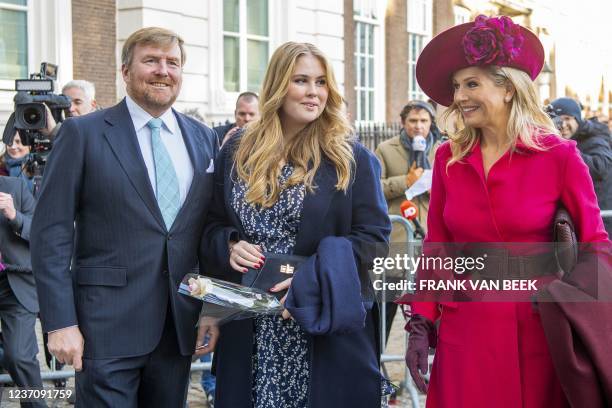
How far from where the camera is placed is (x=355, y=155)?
142 inches

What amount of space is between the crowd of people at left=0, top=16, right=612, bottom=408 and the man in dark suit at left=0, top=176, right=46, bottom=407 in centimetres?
221

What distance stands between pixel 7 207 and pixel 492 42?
3501 millimetres

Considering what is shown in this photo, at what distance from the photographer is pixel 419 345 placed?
3381mm

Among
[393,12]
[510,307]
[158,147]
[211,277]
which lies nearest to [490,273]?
[510,307]

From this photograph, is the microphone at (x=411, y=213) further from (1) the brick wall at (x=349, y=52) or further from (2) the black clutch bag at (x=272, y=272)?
(1) the brick wall at (x=349, y=52)

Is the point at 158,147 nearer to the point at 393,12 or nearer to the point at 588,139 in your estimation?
the point at 588,139

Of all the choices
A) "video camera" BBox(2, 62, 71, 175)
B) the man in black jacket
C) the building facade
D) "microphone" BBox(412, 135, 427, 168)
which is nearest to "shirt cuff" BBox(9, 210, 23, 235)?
"video camera" BBox(2, 62, 71, 175)

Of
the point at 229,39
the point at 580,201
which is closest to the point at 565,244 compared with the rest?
the point at 580,201

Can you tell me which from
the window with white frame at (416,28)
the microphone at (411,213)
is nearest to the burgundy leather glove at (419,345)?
the microphone at (411,213)

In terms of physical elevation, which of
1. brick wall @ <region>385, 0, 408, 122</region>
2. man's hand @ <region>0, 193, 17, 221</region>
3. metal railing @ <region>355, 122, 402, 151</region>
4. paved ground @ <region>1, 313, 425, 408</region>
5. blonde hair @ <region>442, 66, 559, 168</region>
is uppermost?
brick wall @ <region>385, 0, 408, 122</region>

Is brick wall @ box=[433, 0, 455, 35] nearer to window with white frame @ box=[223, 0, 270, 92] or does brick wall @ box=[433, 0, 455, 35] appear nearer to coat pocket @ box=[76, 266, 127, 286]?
window with white frame @ box=[223, 0, 270, 92]

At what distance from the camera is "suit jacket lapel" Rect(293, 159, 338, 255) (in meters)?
3.50

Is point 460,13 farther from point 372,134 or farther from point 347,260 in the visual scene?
point 347,260

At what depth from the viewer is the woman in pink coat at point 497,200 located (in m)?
3.20
